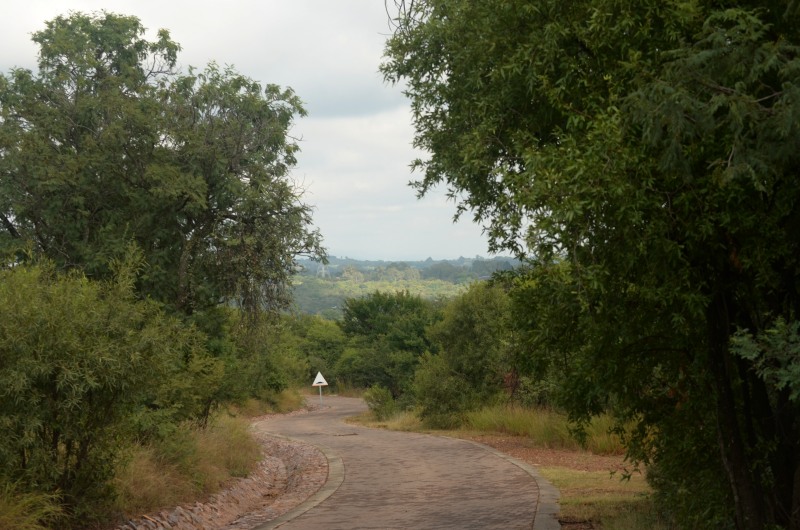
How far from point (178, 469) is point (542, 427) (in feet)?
34.5

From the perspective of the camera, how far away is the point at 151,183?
59.4 ft

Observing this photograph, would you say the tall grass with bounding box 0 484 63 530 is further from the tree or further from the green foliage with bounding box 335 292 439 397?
the green foliage with bounding box 335 292 439 397

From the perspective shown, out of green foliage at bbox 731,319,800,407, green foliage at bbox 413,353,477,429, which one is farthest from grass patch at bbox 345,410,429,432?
green foliage at bbox 731,319,800,407

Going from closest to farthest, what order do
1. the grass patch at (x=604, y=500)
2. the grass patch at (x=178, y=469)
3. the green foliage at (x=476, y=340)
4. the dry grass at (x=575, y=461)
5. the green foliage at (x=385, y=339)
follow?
the grass patch at (x=604, y=500), the dry grass at (x=575, y=461), the grass patch at (x=178, y=469), the green foliage at (x=476, y=340), the green foliage at (x=385, y=339)

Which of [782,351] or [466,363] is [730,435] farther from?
[466,363]

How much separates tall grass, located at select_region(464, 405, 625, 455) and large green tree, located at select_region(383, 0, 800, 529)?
7.73 m

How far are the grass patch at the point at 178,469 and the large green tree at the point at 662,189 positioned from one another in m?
6.32

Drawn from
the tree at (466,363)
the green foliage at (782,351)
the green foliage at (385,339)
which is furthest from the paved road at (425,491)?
the green foliage at (385,339)

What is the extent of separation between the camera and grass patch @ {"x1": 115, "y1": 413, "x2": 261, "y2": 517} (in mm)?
12242

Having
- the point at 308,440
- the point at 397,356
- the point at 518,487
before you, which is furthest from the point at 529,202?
the point at 397,356

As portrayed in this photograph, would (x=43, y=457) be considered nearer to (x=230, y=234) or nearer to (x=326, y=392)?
(x=230, y=234)

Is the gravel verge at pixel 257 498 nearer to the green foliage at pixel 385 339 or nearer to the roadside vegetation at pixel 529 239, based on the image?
the roadside vegetation at pixel 529 239

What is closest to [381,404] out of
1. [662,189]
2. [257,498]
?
[257,498]

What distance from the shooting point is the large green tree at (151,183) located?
17953 mm
